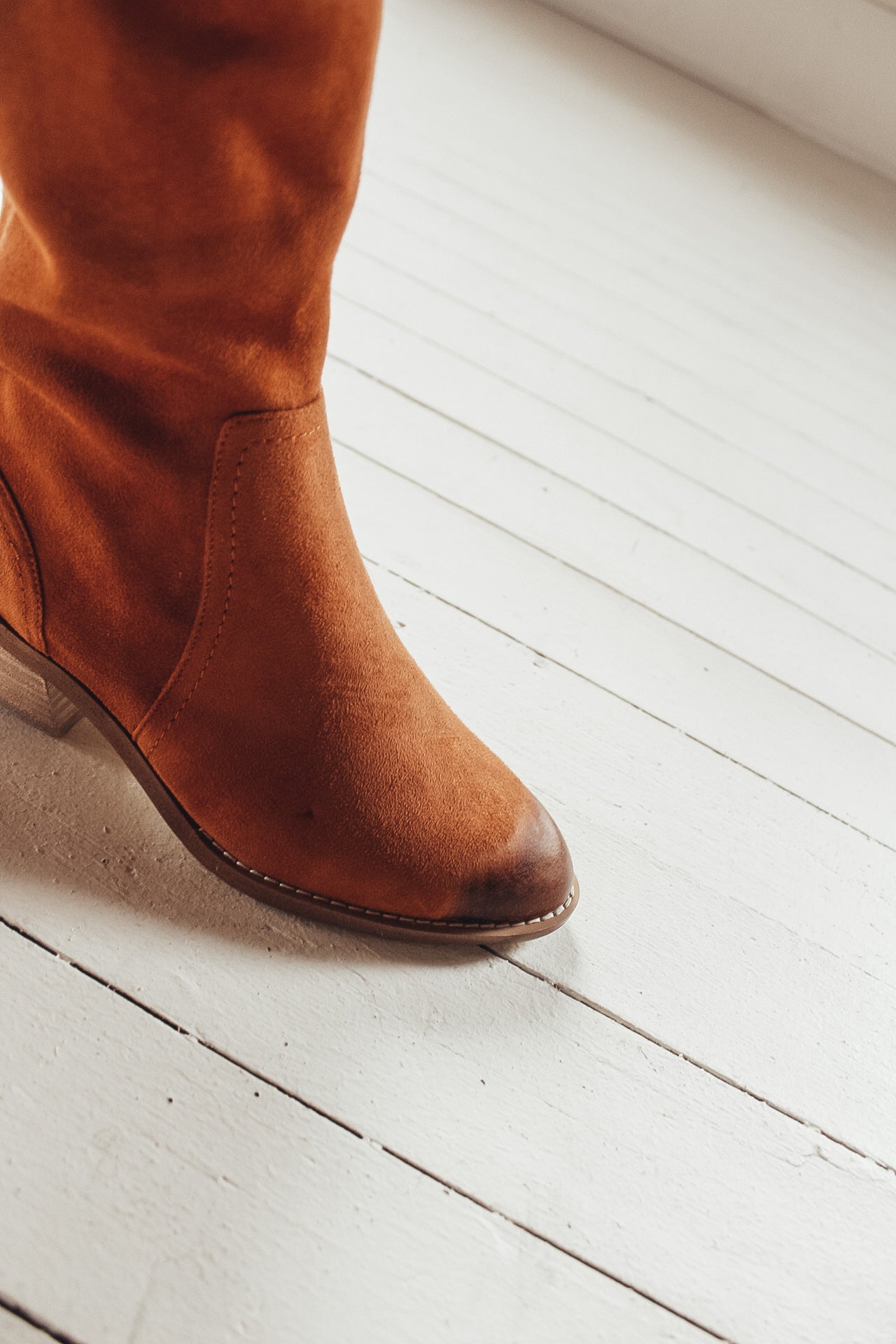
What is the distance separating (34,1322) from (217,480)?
35 cm

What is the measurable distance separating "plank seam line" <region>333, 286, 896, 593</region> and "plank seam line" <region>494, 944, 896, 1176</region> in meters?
0.69

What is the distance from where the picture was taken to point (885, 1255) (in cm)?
55

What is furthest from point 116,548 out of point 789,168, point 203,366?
point 789,168

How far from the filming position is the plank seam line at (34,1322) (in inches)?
16.0

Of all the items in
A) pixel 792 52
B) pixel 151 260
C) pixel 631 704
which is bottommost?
pixel 631 704

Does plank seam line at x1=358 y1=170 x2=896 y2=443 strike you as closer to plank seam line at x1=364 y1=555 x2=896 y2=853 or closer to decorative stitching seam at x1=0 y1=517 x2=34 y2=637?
plank seam line at x1=364 y1=555 x2=896 y2=853

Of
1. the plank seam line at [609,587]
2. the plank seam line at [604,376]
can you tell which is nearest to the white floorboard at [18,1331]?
the plank seam line at [609,587]

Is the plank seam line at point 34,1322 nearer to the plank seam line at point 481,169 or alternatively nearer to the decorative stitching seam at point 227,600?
the decorative stitching seam at point 227,600

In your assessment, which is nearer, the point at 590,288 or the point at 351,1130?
the point at 351,1130

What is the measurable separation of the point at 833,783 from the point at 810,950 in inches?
7.3

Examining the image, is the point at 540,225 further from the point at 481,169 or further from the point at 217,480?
the point at 217,480

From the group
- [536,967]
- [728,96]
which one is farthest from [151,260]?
[728,96]

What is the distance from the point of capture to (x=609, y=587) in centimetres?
94

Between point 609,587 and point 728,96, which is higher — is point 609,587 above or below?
below
